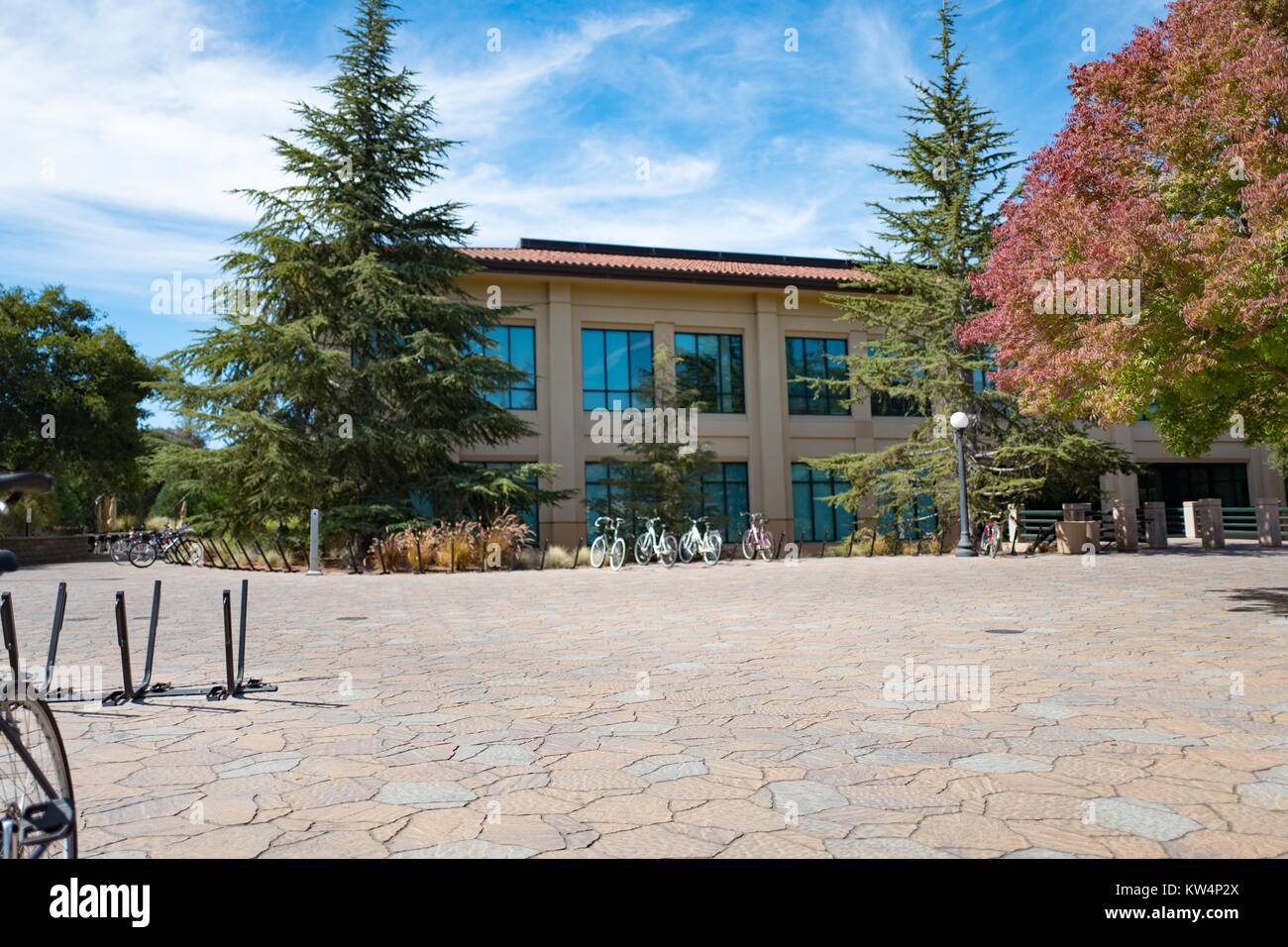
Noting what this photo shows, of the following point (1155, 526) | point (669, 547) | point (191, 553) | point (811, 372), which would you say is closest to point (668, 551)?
point (669, 547)

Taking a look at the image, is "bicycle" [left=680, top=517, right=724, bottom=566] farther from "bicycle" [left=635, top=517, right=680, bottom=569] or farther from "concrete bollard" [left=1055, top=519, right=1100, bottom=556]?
"concrete bollard" [left=1055, top=519, right=1100, bottom=556]

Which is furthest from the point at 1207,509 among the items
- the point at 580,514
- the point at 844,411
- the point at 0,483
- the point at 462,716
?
the point at 0,483

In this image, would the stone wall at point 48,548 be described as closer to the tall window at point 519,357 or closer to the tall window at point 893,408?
the tall window at point 519,357

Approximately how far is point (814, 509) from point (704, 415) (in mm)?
5385

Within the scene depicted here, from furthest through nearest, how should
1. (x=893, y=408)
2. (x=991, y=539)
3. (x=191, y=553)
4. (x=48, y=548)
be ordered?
1. (x=893, y=408)
2. (x=48, y=548)
3. (x=191, y=553)
4. (x=991, y=539)

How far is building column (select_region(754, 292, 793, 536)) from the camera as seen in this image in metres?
29.9

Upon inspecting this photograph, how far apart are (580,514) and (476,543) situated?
26.6 ft

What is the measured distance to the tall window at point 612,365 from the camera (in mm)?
29156

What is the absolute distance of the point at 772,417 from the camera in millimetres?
30266

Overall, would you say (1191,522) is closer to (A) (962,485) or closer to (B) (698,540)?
(A) (962,485)

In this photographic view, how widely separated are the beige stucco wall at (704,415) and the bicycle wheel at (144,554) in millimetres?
9455

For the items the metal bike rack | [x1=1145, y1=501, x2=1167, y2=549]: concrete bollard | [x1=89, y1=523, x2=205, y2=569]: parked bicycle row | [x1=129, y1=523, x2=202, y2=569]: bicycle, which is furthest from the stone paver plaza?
[x1=1145, y1=501, x2=1167, y2=549]: concrete bollard

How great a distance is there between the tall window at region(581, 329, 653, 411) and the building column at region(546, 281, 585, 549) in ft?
1.85
